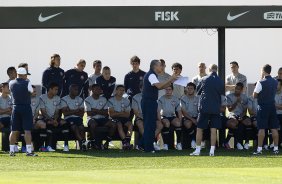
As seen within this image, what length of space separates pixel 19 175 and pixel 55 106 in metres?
5.31

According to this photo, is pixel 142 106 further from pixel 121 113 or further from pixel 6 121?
pixel 6 121

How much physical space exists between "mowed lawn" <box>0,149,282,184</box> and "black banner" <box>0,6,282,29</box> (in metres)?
2.66

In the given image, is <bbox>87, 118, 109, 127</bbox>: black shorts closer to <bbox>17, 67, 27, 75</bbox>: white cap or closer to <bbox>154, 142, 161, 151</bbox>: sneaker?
<bbox>154, 142, 161, 151</bbox>: sneaker

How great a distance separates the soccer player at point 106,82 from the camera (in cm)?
2038

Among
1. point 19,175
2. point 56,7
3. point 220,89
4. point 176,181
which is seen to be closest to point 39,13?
point 56,7

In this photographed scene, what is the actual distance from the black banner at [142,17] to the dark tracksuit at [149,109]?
122 cm

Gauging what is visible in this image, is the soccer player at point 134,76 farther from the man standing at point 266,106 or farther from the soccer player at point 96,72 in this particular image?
the man standing at point 266,106

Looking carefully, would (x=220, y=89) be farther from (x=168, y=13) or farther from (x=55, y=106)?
(x=55, y=106)

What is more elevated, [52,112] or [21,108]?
[21,108]

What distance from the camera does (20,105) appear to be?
61.0 feet

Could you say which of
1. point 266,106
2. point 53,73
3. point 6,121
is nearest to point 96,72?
point 53,73

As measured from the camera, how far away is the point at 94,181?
13.6 metres

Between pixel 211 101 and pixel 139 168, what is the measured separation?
11.0 ft

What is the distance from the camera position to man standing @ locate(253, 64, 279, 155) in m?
18.8
